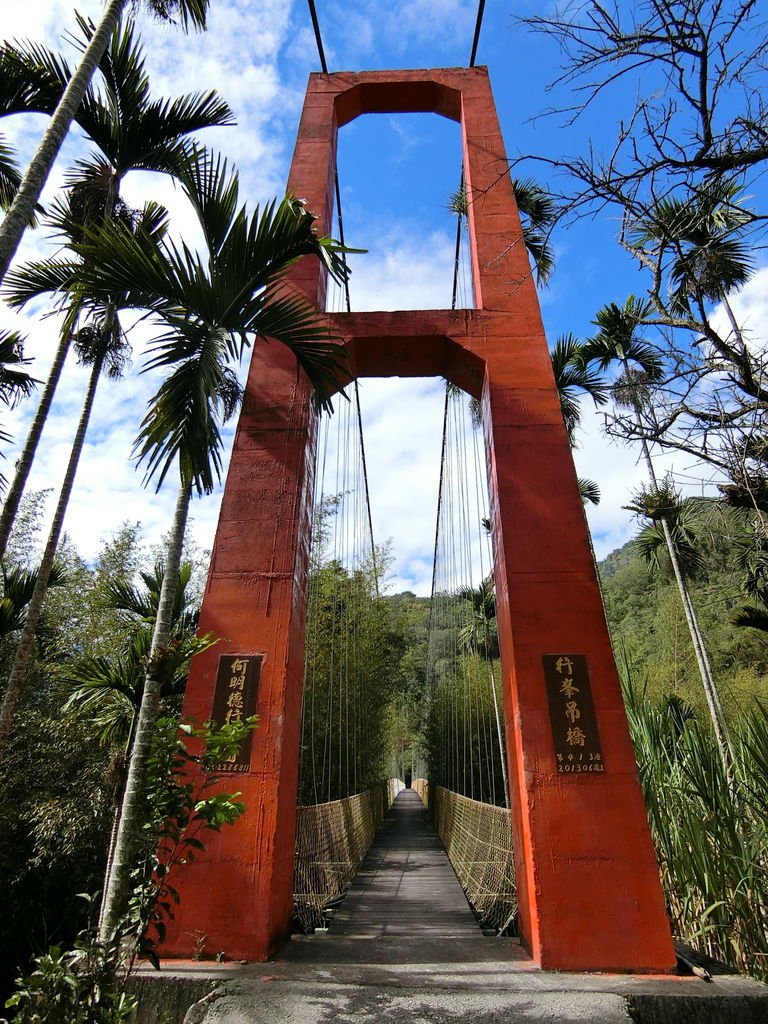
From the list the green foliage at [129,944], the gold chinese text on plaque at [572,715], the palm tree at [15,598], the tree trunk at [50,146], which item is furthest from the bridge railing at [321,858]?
the tree trunk at [50,146]

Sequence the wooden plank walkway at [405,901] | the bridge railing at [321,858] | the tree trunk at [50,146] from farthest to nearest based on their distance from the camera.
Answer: the bridge railing at [321,858] → the wooden plank walkway at [405,901] → the tree trunk at [50,146]

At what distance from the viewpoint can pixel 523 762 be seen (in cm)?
263

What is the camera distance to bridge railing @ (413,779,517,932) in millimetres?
3389

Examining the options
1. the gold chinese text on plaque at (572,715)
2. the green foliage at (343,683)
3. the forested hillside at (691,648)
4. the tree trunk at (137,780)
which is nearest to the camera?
the tree trunk at (137,780)

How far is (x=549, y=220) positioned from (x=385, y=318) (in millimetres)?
1779

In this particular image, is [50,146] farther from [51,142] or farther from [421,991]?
[421,991]

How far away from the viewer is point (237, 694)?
2795 millimetres

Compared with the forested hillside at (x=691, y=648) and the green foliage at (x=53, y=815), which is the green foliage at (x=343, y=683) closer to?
the green foliage at (x=53, y=815)

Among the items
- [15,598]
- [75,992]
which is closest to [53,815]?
[15,598]

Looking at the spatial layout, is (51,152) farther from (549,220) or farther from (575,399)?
(575,399)

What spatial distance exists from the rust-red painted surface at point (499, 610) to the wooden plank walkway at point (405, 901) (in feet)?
2.20

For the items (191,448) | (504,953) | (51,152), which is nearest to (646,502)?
(504,953)

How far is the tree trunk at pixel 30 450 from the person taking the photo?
3586 mm

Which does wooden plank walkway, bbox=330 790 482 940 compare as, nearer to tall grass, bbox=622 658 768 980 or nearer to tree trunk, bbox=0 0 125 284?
tall grass, bbox=622 658 768 980
